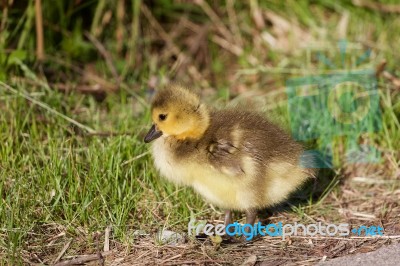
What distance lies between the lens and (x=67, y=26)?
4.95 meters

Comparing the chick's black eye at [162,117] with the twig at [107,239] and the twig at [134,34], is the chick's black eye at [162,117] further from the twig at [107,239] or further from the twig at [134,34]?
the twig at [134,34]

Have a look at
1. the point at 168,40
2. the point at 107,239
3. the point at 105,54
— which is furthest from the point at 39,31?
the point at 107,239

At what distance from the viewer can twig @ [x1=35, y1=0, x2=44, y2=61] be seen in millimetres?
4355

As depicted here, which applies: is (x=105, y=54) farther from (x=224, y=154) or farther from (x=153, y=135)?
(x=224, y=154)

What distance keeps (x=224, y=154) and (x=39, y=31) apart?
1.98 m

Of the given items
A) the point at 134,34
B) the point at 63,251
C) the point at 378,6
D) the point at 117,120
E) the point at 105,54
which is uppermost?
the point at 378,6

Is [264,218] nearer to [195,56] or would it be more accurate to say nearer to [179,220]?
[179,220]

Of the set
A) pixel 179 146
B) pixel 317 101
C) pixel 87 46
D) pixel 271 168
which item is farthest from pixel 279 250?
pixel 87 46

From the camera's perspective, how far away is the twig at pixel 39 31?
14.3ft

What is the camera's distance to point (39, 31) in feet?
14.5

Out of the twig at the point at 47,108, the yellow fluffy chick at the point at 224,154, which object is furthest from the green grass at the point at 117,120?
the yellow fluffy chick at the point at 224,154

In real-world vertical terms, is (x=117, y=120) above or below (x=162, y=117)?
below

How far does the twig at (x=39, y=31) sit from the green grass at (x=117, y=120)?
2.2 inches

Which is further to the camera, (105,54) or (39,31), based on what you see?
(105,54)
